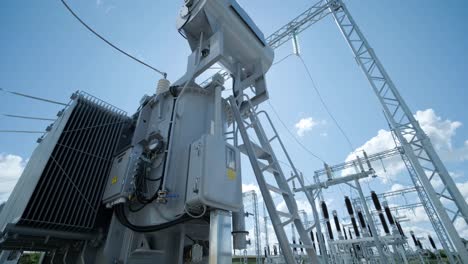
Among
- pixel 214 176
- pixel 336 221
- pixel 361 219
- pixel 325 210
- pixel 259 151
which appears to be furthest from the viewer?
pixel 336 221

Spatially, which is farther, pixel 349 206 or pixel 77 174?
pixel 349 206

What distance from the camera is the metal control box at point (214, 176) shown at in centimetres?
276

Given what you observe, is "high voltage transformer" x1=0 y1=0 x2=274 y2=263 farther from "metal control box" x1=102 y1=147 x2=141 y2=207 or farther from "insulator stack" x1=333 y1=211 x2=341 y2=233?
"insulator stack" x1=333 y1=211 x2=341 y2=233

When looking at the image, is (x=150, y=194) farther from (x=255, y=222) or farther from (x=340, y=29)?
(x=255, y=222)

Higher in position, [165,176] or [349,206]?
[349,206]

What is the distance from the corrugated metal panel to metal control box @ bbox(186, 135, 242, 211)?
2056 millimetres

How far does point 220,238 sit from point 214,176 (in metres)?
0.77

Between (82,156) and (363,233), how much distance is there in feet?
70.4

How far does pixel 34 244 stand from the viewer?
141 inches

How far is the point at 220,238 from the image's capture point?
8.62ft

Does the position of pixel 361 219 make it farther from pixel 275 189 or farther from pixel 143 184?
pixel 143 184

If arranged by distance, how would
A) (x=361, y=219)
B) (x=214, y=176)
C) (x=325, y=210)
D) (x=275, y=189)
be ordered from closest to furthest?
(x=214, y=176) → (x=275, y=189) → (x=325, y=210) → (x=361, y=219)

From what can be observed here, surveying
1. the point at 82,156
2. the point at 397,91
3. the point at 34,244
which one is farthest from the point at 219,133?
the point at 397,91

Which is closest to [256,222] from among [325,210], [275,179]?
[325,210]
